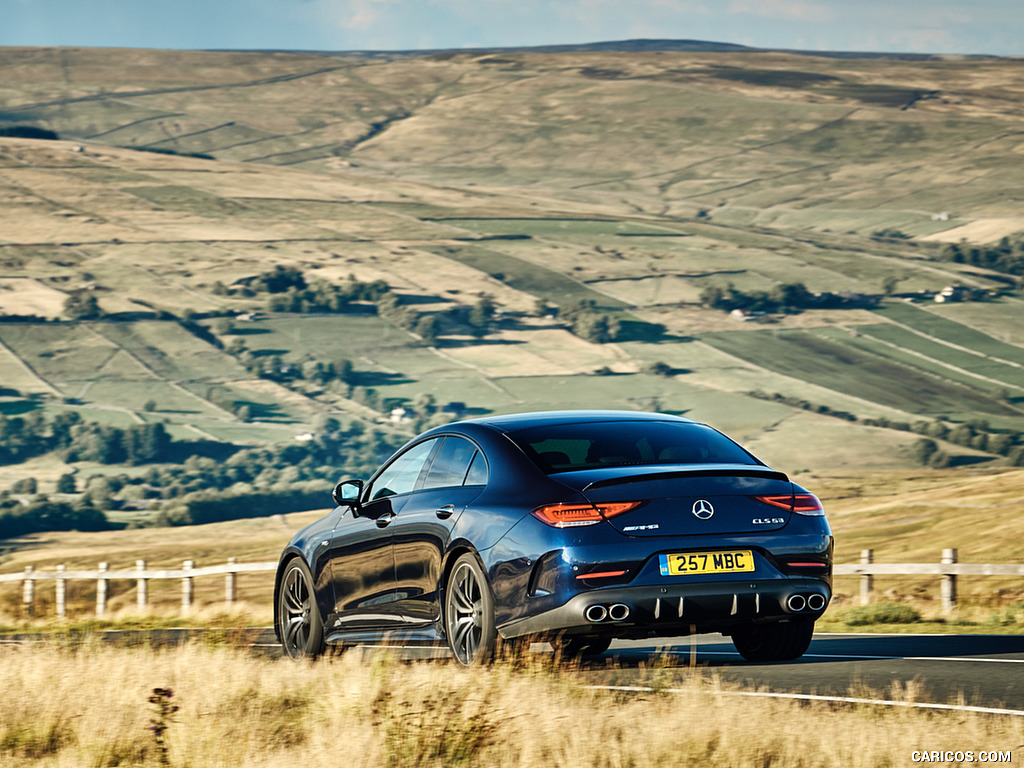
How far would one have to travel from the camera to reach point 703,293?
5482 inches

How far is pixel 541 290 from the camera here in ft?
470

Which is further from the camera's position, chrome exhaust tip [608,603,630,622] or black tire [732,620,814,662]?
black tire [732,620,814,662]

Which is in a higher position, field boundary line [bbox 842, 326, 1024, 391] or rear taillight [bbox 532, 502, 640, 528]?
field boundary line [bbox 842, 326, 1024, 391]

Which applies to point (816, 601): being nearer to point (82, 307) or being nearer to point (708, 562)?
point (708, 562)

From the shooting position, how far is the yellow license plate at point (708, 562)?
23.9 ft

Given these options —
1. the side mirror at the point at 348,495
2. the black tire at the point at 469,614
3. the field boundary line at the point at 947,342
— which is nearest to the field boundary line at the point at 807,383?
the field boundary line at the point at 947,342

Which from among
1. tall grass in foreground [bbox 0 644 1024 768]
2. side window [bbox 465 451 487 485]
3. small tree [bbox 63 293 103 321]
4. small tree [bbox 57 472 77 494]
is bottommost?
tall grass in foreground [bbox 0 644 1024 768]

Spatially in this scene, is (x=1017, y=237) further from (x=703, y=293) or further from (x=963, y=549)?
(x=963, y=549)

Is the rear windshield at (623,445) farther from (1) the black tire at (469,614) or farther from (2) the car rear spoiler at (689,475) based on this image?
(1) the black tire at (469,614)

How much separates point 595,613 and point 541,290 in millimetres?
136353

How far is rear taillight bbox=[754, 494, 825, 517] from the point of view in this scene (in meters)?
7.55

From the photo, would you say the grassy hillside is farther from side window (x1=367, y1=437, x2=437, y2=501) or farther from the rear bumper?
the rear bumper

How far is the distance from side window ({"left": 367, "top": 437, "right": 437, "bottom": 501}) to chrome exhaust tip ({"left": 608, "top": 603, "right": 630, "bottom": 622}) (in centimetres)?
188

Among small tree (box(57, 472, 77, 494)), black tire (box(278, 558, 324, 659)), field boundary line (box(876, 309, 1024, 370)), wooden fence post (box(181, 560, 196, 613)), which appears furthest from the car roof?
field boundary line (box(876, 309, 1024, 370))
